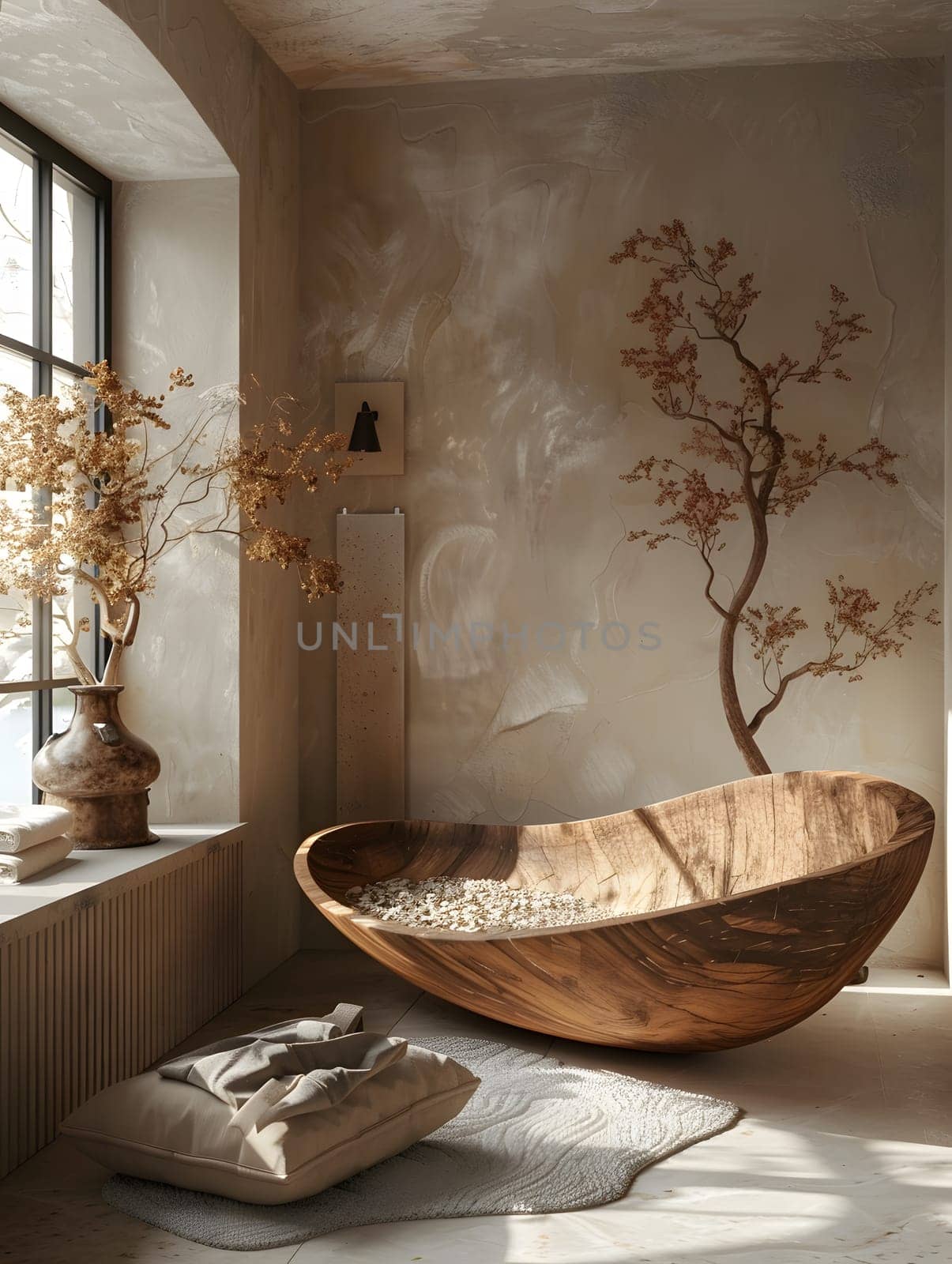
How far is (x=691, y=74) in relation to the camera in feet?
13.4

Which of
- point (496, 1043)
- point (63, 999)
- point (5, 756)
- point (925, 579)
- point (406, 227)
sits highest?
point (406, 227)

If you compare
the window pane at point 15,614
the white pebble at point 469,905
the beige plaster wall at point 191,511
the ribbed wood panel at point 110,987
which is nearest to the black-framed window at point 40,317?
the window pane at point 15,614

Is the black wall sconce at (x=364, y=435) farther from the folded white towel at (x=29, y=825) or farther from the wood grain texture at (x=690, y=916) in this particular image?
the folded white towel at (x=29, y=825)

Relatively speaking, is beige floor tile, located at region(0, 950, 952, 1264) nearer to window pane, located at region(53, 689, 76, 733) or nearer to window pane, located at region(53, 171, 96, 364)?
window pane, located at region(53, 689, 76, 733)

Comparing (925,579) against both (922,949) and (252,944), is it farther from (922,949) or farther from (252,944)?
(252,944)

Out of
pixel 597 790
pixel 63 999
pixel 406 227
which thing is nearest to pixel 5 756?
pixel 63 999

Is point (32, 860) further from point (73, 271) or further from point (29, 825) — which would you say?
point (73, 271)

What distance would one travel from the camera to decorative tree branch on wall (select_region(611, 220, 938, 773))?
3992 millimetres

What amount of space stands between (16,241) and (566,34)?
1897 mm

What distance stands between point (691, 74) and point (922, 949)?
10.4 ft

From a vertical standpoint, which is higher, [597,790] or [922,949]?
[597,790]

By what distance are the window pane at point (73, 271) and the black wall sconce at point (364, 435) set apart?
0.92 m

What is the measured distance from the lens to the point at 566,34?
3824 mm

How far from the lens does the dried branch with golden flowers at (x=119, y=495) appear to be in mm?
2971
